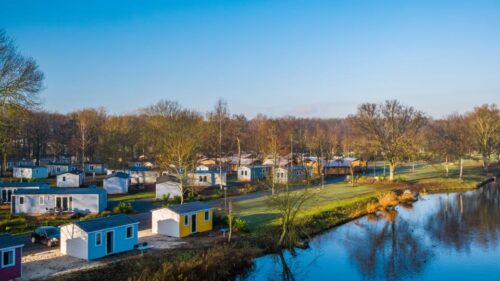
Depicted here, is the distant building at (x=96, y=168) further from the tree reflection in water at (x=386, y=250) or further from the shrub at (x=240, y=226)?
the tree reflection in water at (x=386, y=250)

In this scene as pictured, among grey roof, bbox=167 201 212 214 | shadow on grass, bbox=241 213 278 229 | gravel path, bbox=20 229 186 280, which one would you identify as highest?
grey roof, bbox=167 201 212 214

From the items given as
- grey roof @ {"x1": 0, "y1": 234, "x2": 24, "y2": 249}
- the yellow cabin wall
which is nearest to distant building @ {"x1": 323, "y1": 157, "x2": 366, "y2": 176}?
the yellow cabin wall

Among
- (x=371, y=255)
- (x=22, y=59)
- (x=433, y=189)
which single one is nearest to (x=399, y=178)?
(x=433, y=189)

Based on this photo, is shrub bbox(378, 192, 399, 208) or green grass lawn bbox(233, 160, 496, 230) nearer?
green grass lawn bbox(233, 160, 496, 230)

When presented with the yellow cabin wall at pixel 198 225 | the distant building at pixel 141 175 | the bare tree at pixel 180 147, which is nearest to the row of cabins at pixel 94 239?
the yellow cabin wall at pixel 198 225

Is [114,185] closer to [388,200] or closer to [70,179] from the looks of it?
[70,179]

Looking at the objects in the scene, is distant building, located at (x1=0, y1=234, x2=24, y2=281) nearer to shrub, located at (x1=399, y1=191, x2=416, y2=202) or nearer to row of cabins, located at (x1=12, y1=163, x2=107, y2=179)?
row of cabins, located at (x1=12, y1=163, x2=107, y2=179)
